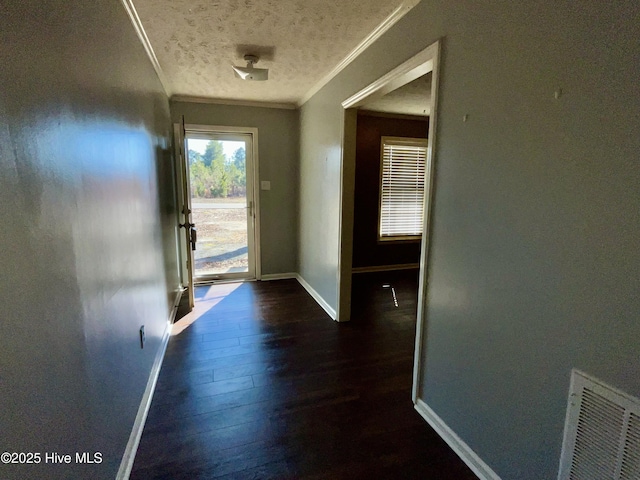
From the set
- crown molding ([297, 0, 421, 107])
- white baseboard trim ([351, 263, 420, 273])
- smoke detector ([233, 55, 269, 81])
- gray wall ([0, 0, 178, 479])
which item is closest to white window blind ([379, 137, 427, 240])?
white baseboard trim ([351, 263, 420, 273])

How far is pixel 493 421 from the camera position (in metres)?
1.48

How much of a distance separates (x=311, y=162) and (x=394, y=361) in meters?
2.49

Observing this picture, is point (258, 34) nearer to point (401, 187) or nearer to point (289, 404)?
point (289, 404)

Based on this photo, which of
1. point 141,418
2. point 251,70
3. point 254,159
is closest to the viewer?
point 141,418

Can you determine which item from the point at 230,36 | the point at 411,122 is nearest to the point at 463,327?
the point at 230,36

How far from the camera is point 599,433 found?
106 centimetres

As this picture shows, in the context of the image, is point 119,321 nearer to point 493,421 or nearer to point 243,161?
point 493,421

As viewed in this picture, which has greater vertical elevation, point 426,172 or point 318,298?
point 426,172

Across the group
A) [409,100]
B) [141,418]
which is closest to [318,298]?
[141,418]

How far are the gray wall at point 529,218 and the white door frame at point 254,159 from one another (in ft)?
9.26

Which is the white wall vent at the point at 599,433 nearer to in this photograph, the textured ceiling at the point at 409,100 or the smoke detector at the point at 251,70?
the textured ceiling at the point at 409,100

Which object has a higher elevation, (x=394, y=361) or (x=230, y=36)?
(x=230, y=36)

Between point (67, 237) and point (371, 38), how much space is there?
228 centimetres

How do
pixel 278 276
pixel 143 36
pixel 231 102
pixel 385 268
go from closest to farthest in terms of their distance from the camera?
pixel 143 36, pixel 231 102, pixel 278 276, pixel 385 268
